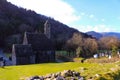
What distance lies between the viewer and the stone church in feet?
229

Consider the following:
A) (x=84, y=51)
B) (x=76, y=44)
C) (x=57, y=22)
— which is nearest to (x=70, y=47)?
(x=76, y=44)

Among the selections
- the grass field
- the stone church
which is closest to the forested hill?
the stone church

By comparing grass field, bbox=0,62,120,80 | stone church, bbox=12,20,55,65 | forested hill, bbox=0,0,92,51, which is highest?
forested hill, bbox=0,0,92,51

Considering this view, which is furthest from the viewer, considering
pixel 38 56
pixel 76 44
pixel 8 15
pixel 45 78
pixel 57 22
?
pixel 57 22

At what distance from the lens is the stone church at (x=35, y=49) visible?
69.9 metres

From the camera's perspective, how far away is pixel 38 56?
76312 millimetres

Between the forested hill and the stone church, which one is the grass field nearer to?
the stone church

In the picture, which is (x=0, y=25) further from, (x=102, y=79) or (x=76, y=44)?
(x=102, y=79)

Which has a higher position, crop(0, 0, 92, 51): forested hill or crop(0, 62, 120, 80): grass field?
crop(0, 0, 92, 51): forested hill

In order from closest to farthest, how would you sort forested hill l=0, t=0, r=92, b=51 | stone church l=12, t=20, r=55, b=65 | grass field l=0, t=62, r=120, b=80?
1. grass field l=0, t=62, r=120, b=80
2. stone church l=12, t=20, r=55, b=65
3. forested hill l=0, t=0, r=92, b=51

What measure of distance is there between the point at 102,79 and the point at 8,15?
130m

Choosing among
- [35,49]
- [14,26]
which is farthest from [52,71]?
[14,26]

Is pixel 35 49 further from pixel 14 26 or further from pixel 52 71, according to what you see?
pixel 14 26

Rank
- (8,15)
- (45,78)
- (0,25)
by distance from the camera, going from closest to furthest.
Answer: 1. (45,78)
2. (0,25)
3. (8,15)
